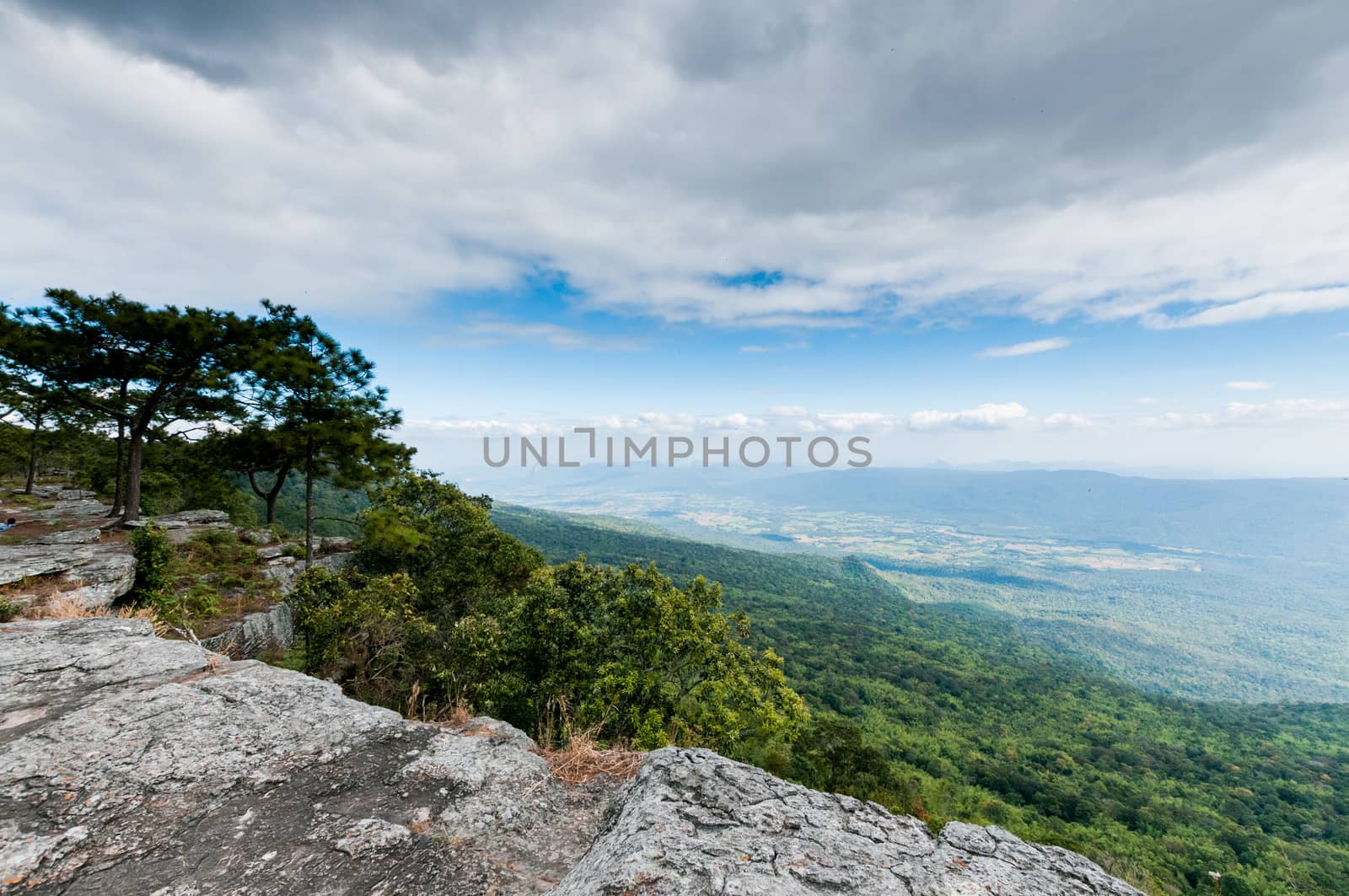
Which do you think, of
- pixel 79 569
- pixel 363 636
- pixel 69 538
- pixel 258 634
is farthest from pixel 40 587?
pixel 69 538

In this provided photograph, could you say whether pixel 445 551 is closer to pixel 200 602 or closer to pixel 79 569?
pixel 200 602

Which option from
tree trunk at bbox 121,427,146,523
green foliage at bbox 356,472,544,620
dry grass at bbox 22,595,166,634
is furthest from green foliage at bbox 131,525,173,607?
green foliage at bbox 356,472,544,620

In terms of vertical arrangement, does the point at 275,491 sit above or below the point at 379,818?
above

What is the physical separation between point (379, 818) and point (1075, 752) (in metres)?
72.7

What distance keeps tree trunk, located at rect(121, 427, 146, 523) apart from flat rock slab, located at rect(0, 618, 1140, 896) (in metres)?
13.3

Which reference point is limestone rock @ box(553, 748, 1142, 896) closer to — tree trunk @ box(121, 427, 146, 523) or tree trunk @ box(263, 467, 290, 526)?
tree trunk @ box(121, 427, 146, 523)

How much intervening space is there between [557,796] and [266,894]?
1.86 metres

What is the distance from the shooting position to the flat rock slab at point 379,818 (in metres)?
2.81

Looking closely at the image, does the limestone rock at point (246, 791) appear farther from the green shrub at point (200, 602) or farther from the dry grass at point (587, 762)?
the green shrub at point (200, 602)

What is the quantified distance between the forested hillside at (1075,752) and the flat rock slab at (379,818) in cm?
2133

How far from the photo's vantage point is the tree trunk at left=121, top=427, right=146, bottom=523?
14.1m

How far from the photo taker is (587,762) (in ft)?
14.7

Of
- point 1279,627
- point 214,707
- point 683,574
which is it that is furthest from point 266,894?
point 1279,627

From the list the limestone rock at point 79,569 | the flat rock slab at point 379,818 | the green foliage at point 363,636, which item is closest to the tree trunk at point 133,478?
the limestone rock at point 79,569
